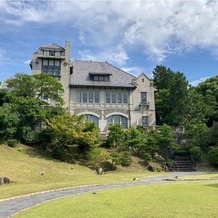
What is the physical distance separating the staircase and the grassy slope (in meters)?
3.88

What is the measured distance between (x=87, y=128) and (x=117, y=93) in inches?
455

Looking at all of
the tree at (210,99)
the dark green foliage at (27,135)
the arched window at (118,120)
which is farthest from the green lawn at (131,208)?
the tree at (210,99)

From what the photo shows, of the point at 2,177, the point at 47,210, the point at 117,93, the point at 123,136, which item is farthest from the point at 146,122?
the point at 47,210

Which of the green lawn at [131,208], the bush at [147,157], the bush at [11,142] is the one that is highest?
the bush at [11,142]

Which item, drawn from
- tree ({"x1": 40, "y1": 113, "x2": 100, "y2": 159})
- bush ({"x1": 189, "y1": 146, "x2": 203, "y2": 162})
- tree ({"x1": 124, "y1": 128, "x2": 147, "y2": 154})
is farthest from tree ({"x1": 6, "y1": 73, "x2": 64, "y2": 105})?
bush ({"x1": 189, "y1": 146, "x2": 203, "y2": 162})

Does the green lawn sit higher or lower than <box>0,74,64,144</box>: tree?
lower

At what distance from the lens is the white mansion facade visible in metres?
36.9

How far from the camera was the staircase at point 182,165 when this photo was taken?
2889cm

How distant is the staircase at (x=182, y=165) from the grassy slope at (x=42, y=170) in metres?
3.88

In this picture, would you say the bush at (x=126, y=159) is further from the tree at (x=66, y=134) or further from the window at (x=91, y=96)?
the window at (x=91, y=96)

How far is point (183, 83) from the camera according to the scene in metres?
38.7

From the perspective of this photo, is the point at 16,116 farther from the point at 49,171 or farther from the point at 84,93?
the point at 84,93

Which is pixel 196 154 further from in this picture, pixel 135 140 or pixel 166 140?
pixel 135 140

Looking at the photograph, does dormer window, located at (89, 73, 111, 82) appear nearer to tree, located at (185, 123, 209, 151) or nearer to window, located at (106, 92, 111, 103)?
window, located at (106, 92, 111, 103)
